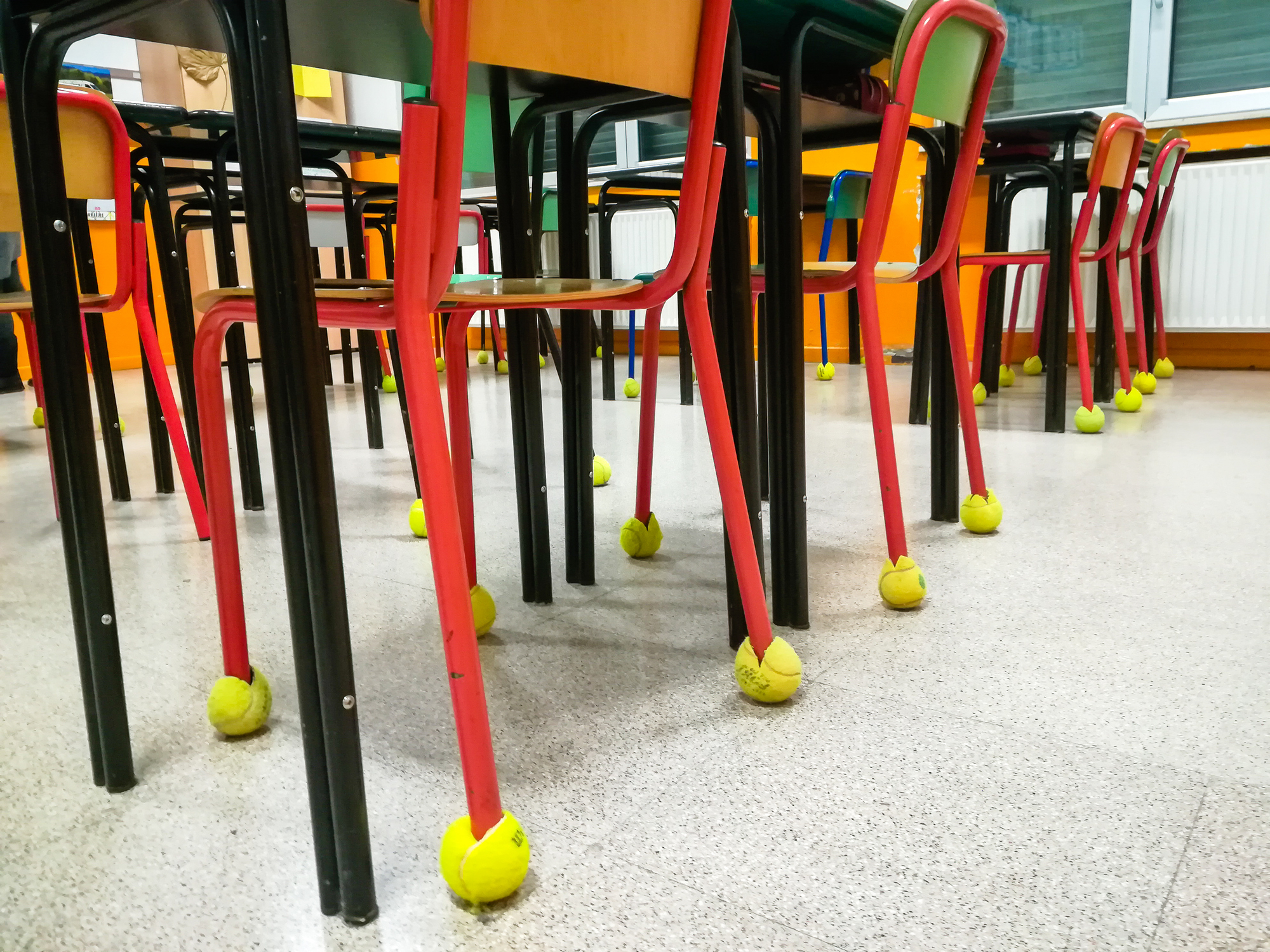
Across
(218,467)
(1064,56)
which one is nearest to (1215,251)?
(1064,56)

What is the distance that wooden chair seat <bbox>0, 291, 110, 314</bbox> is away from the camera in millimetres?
1613

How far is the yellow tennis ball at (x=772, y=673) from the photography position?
105cm

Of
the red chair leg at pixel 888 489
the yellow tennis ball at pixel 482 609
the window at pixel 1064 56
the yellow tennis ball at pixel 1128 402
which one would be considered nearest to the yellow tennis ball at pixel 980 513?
the red chair leg at pixel 888 489

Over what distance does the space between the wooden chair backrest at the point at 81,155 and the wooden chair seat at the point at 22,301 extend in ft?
0.71

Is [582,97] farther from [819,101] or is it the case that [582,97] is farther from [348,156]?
[348,156]

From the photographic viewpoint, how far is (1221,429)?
2.57m

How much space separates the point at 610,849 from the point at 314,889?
0.78 ft

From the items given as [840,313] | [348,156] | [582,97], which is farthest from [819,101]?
[840,313]

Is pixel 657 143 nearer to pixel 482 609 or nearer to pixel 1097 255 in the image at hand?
pixel 1097 255

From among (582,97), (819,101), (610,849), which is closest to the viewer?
(610,849)

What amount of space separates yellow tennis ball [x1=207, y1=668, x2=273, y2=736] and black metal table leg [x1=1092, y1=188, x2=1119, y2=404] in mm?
2678

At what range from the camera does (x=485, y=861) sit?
72cm

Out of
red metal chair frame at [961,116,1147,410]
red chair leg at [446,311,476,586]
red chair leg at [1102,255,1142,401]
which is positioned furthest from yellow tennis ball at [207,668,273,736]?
red chair leg at [1102,255,1142,401]

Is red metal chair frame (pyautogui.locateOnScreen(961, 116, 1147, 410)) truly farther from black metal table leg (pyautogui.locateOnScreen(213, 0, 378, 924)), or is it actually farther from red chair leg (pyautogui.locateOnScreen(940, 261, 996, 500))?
black metal table leg (pyautogui.locateOnScreen(213, 0, 378, 924))
